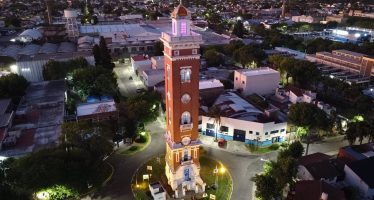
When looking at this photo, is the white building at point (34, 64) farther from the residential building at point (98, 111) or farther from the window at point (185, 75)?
the window at point (185, 75)

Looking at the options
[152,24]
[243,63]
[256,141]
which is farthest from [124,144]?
[152,24]

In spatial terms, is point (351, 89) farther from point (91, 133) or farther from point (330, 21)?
point (330, 21)

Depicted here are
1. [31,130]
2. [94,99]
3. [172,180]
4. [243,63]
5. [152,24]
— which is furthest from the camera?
[152,24]

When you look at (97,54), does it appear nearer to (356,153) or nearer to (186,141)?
(186,141)

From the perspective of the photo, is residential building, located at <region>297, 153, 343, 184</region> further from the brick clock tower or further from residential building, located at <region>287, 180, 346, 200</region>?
the brick clock tower

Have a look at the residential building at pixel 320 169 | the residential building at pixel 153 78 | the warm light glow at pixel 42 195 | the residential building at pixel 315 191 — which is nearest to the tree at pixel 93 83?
the residential building at pixel 153 78

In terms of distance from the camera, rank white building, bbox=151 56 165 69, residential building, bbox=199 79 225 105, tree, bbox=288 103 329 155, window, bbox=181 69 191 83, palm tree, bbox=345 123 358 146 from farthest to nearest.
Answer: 1. white building, bbox=151 56 165 69
2. residential building, bbox=199 79 225 105
3. tree, bbox=288 103 329 155
4. palm tree, bbox=345 123 358 146
5. window, bbox=181 69 191 83

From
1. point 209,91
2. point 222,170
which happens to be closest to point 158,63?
point 209,91

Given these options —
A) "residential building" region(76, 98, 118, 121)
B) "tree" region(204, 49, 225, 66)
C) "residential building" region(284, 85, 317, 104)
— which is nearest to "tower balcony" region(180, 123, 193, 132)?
"residential building" region(76, 98, 118, 121)
